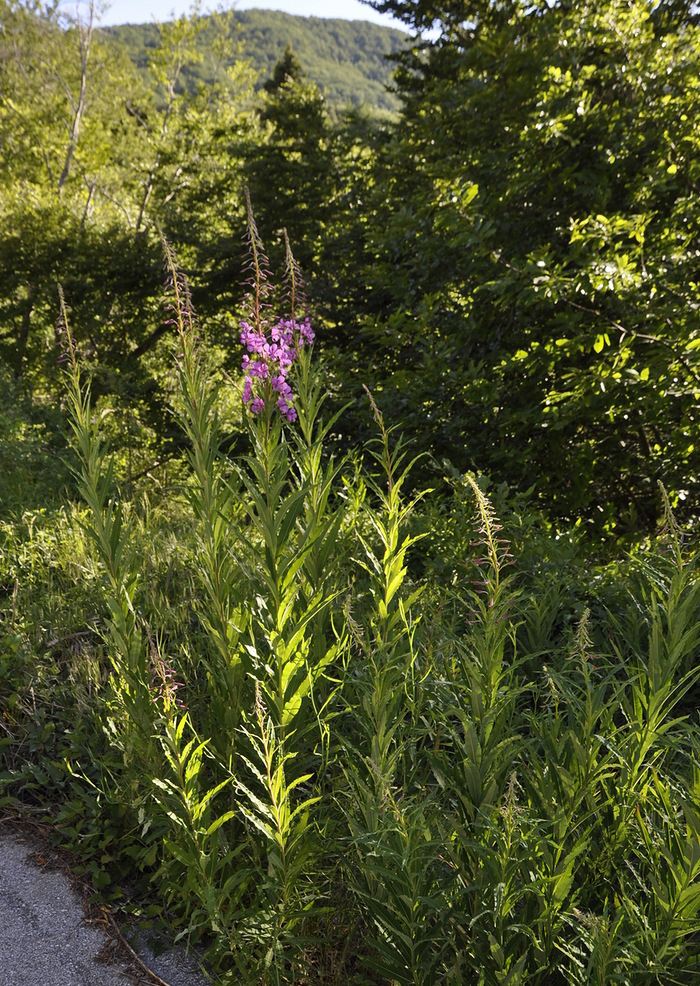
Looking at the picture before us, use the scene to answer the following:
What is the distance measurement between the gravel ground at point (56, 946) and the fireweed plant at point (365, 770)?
131 millimetres

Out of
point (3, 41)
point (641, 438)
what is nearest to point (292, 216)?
point (641, 438)

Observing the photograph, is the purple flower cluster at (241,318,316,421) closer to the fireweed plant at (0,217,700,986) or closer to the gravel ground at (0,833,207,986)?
the fireweed plant at (0,217,700,986)

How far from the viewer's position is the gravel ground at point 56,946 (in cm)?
221

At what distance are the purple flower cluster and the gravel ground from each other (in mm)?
1735

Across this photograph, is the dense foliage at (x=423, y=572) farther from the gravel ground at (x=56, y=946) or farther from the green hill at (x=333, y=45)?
the green hill at (x=333, y=45)

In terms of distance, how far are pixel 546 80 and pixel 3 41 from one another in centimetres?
2045

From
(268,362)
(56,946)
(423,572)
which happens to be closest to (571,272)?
(423,572)

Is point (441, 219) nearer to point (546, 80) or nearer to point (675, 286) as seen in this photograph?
point (546, 80)

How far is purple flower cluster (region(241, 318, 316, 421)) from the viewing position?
6.03 ft

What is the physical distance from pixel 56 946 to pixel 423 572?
249 cm

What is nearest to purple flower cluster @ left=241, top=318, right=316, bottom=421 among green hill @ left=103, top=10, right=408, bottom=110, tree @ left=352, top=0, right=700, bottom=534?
tree @ left=352, top=0, right=700, bottom=534

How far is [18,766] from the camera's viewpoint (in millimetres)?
3119

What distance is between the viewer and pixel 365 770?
81.9 inches

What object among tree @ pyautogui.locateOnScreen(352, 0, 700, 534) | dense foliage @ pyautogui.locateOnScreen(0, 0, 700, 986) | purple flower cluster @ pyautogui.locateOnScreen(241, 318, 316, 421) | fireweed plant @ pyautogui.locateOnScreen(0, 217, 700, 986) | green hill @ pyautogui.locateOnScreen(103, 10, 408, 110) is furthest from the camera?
green hill @ pyautogui.locateOnScreen(103, 10, 408, 110)
